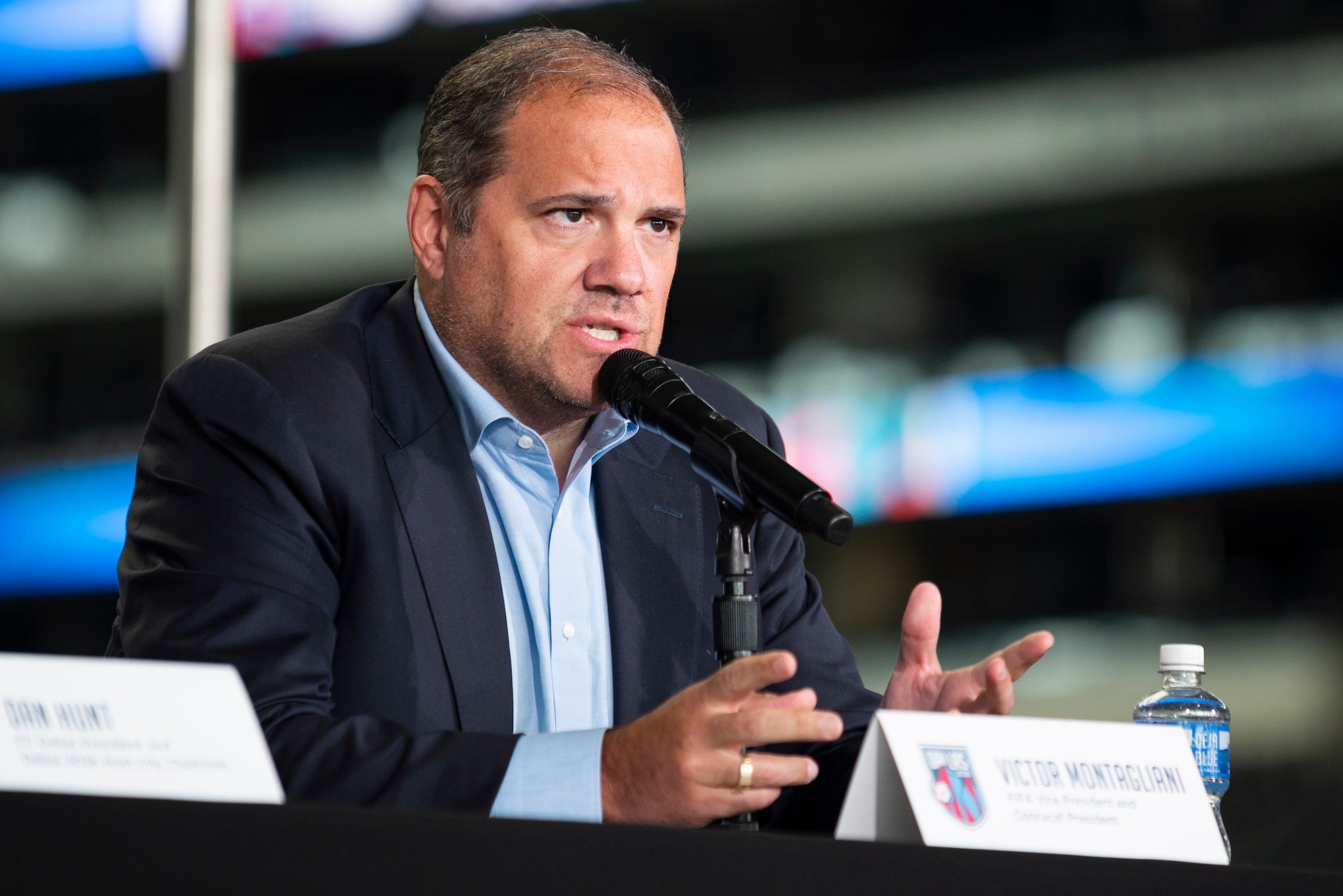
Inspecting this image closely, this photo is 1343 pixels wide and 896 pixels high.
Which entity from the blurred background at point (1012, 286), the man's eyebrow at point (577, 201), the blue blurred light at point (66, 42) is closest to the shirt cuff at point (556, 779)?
the man's eyebrow at point (577, 201)

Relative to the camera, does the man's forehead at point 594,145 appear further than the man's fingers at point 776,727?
Yes

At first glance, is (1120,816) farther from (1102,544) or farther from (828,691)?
(1102,544)

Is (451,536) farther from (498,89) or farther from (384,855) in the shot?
(384,855)

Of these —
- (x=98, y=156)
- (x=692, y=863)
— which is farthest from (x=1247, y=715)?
(x=98, y=156)

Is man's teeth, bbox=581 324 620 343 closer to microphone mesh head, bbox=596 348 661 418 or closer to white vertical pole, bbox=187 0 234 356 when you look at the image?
microphone mesh head, bbox=596 348 661 418

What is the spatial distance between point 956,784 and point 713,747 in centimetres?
17

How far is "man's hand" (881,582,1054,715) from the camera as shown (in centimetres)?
124

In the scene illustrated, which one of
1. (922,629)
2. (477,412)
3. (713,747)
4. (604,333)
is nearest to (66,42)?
(477,412)

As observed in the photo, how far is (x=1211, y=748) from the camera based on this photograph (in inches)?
53.6

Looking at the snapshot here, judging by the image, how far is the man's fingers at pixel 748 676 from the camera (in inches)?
37.4

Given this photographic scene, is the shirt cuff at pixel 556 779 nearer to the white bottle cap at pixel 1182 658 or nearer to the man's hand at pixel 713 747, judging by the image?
the man's hand at pixel 713 747

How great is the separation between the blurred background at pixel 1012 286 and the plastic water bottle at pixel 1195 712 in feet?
12.9

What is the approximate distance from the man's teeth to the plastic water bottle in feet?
2.13

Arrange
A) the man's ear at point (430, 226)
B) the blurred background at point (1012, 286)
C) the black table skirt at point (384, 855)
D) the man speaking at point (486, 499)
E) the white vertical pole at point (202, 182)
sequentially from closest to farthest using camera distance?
the black table skirt at point (384, 855) → the man speaking at point (486, 499) → the man's ear at point (430, 226) → the white vertical pole at point (202, 182) → the blurred background at point (1012, 286)
